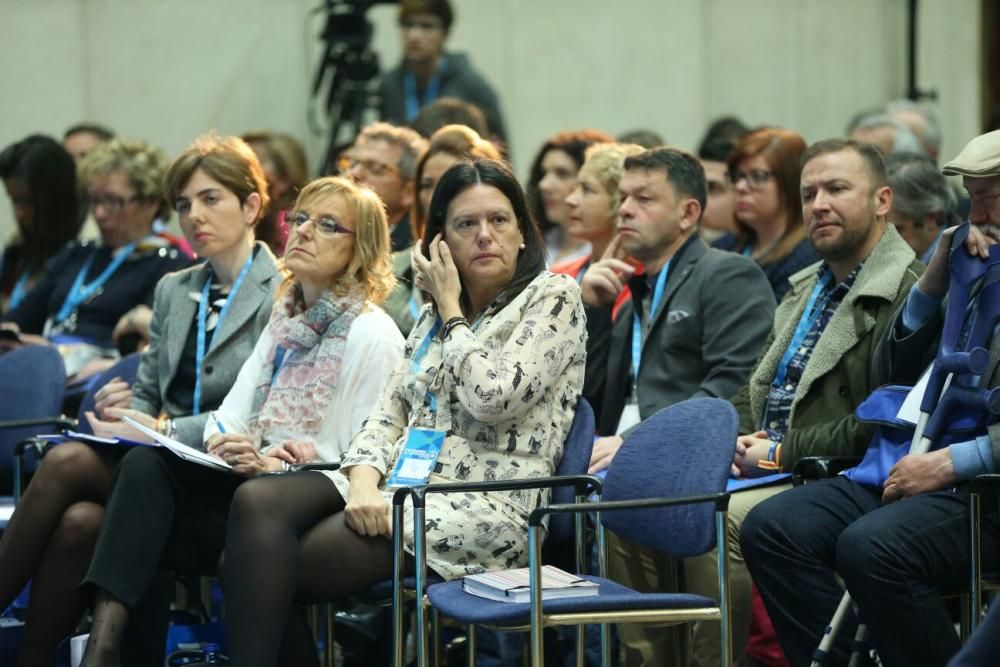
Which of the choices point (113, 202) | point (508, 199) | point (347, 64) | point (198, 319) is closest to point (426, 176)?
point (198, 319)

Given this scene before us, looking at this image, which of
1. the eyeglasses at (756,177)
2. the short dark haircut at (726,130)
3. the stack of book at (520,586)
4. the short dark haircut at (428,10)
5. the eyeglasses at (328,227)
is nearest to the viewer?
the stack of book at (520,586)

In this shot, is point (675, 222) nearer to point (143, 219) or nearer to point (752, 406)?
point (752, 406)

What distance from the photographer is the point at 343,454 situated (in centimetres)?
407

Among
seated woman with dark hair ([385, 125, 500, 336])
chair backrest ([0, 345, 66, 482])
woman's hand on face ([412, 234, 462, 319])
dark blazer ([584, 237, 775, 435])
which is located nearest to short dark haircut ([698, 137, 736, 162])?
seated woman with dark hair ([385, 125, 500, 336])

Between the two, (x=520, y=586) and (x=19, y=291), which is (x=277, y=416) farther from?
(x=19, y=291)

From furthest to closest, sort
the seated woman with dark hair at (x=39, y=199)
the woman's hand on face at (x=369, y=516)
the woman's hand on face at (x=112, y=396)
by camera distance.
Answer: the seated woman with dark hair at (x=39, y=199) → the woman's hand on face at (x=112, y=396) → the woman's hand on face at (x=369, y=516)

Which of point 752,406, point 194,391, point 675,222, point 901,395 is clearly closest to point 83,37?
point 194,391

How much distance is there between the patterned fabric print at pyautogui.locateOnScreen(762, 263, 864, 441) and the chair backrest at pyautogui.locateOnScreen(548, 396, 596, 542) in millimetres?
661

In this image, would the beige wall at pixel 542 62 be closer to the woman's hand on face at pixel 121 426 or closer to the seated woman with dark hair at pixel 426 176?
the seated woman with dark hair at pixel 426 176

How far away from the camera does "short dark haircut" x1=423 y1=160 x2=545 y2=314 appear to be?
3934mm

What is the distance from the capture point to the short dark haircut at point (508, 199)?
3.93 meters

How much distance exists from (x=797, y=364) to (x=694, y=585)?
0.67 m

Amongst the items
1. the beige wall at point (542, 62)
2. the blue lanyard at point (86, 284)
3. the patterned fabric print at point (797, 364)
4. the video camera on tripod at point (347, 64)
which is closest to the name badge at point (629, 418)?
the patterned fabric print at point (797, 364)

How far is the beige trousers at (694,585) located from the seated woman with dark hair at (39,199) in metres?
3.45
